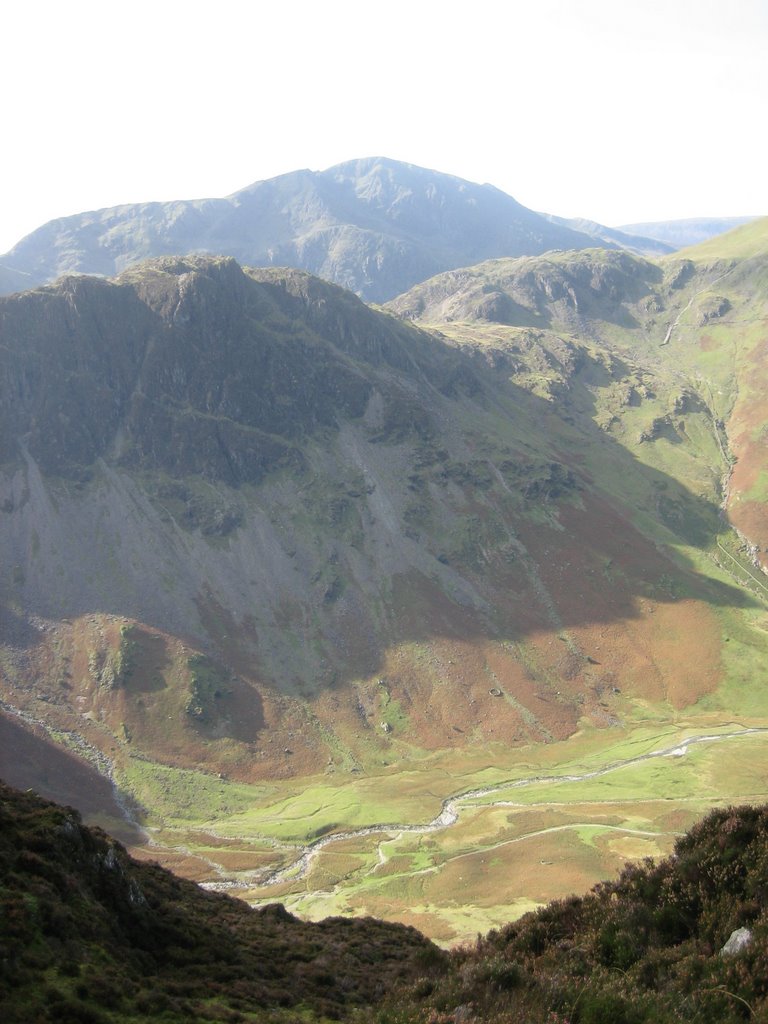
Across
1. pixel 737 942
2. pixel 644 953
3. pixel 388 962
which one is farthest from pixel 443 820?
pixel 737 942

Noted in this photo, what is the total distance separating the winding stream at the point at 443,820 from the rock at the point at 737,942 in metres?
93.8

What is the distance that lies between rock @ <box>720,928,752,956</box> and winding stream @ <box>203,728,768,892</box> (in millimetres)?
93753

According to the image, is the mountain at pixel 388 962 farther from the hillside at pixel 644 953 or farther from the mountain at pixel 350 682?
the mountain at pixel 350 682

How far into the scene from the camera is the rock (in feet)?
67.4

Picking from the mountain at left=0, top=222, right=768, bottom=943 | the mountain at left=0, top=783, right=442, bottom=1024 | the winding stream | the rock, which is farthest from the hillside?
the winding stream

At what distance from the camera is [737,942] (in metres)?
20.9

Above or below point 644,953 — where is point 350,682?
below

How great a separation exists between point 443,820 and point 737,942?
104m

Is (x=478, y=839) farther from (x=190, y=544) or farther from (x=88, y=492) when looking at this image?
(x=88, y=492)

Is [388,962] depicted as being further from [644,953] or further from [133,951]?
[644,953]

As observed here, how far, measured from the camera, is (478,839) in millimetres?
107438

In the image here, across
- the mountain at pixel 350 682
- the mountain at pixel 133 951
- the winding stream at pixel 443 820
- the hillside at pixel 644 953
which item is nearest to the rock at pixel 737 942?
the hillside at pixel 644 953

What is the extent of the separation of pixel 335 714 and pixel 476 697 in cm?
3132

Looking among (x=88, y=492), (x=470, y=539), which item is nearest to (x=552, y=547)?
(x=470, y=539)
